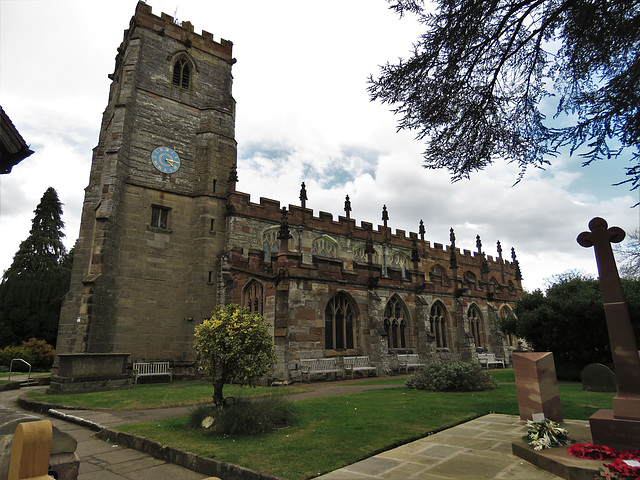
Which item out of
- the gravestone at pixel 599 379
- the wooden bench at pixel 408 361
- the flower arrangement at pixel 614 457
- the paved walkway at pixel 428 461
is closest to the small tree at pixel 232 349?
the paved walkway at pixel 428 461

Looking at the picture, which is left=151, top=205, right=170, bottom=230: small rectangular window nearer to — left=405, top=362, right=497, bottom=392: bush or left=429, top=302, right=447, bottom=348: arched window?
left=429, top=302, right=447, bottom=348: arched window

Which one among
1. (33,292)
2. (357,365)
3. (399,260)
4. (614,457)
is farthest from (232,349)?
(33,292)

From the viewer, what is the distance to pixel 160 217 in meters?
19.9

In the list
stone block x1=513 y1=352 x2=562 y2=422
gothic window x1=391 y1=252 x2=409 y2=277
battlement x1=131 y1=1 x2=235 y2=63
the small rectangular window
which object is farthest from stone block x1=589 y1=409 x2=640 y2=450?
battlement x1=131 y1=1 x2=235 y2=63

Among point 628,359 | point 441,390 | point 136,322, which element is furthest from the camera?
point 136,322

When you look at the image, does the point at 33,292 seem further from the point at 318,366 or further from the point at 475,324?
the point at 475,324

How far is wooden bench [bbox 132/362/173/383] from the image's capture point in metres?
16.3

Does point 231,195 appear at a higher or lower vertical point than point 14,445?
higher

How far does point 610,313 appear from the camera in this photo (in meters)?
5.30

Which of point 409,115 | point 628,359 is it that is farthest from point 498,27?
point 628,359

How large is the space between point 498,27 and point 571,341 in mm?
11701

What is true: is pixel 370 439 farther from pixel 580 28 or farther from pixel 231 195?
pixel 231 195

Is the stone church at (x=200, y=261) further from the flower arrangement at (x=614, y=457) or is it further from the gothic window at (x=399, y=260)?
the flower arrangement at (x=614, y=457)

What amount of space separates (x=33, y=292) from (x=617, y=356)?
33.0 meters
